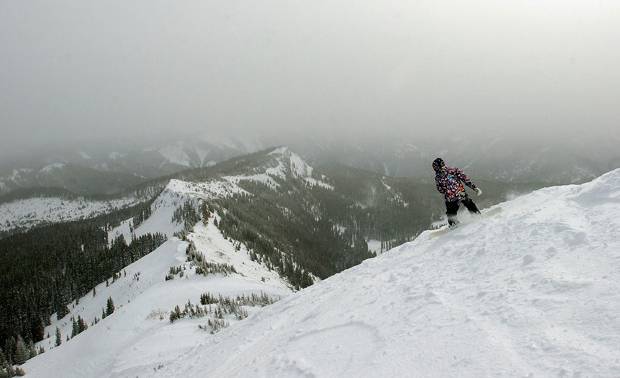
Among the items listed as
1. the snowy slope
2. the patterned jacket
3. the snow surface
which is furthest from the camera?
the snow surface

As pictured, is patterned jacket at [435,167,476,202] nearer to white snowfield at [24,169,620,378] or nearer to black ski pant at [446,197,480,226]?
black ski pant at [446,197,480,226]

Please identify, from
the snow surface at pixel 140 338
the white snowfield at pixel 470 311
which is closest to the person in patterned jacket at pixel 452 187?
the white snowfield at pixel 470 311

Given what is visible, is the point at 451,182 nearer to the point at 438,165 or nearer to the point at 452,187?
the point at 452,187

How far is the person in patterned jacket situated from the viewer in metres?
17.3

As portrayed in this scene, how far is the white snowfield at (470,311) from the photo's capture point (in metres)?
6.17

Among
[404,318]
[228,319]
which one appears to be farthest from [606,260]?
[228,319]

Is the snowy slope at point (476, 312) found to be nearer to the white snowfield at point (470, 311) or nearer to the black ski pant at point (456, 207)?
the white snowfield at point (470, 311)

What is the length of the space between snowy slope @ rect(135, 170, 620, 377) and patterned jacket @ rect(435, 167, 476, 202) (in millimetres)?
3291

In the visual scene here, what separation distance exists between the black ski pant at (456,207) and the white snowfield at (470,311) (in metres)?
1.60

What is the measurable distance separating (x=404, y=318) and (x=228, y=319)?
1757 centimetres

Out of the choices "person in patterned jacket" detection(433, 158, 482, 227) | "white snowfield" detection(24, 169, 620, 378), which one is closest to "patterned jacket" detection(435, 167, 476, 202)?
"person in patterned jacket" detection(433, 158, 482, 227)

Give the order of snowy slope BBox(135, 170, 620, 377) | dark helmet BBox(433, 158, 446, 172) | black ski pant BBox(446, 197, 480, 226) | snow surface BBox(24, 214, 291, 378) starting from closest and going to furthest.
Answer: snowy slope BBox(135, 170, 620, 377)
black ski pant BBox(446, 197, 480, 226)
dark helmet BBox(433, 158, 446, 172)
snow surface BBox(24, 214, 291, 378)

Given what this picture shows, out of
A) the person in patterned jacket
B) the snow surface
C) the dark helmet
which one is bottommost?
the snow surface

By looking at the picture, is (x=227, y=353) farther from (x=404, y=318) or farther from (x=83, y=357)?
(x=83, y=357)
